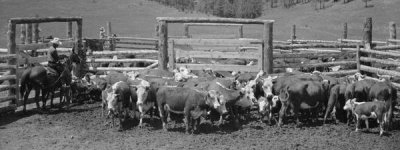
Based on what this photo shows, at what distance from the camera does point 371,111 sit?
10.2 m

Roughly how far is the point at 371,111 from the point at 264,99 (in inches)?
97.7

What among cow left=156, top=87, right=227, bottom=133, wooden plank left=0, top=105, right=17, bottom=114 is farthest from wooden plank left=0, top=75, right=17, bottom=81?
cow left=156, top=87, right=227, bottom=133

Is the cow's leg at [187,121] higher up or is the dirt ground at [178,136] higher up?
the cow's leg at [187,121]

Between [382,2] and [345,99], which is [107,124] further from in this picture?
[382,2]

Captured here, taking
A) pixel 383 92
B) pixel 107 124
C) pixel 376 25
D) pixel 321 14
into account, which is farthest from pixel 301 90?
pixel 321 14

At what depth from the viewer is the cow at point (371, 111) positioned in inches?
395

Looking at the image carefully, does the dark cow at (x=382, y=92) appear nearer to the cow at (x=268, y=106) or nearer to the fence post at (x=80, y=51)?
the cow at (x=268, y=106)

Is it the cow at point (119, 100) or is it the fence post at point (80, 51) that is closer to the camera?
the cow at point (119, 100)

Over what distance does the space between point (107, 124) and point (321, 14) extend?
164 feet

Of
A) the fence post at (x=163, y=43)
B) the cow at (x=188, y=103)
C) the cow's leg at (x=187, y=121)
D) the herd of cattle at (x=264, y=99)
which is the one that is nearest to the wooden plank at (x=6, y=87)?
the herd of cattle at (x=264, y=99)

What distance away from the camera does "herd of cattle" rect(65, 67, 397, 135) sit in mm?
10781

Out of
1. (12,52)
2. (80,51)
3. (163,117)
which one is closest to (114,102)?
(163,117)

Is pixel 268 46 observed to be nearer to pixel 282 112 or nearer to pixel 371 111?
pixel 282 112

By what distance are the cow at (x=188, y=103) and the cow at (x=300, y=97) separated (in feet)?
4.94
